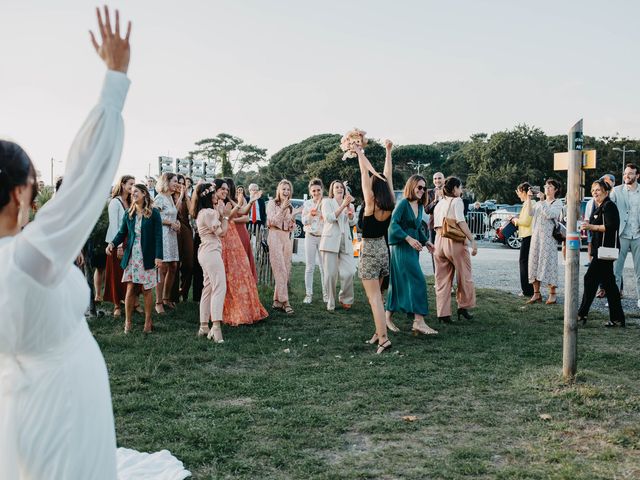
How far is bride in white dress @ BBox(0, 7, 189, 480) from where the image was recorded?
187 centimetres

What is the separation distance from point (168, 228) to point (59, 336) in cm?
808

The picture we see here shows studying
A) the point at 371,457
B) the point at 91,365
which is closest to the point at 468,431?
the point at 371,457

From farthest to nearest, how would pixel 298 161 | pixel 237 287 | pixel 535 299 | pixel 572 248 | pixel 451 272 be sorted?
pixel 298 161 < pixel 535 299 < pixel 451 272 < pixel 237 287 < pixel 572 248

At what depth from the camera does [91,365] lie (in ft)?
7.16

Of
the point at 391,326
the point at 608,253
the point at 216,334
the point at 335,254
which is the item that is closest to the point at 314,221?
the point at 335,254

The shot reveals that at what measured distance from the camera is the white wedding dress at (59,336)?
1867 mm

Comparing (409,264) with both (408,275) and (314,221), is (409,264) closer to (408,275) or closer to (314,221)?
(408,275)

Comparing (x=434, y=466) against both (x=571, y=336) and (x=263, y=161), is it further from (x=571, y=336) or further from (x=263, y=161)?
(x=263, y=161)

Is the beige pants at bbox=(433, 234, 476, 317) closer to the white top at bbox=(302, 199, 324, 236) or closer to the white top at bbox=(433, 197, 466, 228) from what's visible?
the white top at bbox=(433, 197, 466, 228)

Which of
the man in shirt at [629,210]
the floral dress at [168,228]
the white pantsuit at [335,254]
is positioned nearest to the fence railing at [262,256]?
the white pantsuit at [335,254]

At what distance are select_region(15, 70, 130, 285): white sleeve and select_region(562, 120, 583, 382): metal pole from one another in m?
4.76

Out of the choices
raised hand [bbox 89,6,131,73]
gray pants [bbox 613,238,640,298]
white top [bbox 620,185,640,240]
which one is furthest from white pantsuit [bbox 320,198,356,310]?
raised hand [bbox 89,6,131,73]

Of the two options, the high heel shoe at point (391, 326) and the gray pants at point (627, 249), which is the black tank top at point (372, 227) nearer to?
the high heel shoe at point (391, 326)

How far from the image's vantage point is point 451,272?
9188 millimetres
